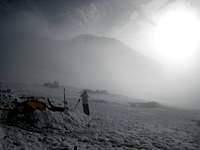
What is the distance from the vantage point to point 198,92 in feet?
528

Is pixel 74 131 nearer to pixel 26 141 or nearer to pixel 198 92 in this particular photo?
pixel 26 141

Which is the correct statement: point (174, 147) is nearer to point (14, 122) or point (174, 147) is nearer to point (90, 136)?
point (90, 136)

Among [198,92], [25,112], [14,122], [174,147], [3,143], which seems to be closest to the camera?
[3,143]

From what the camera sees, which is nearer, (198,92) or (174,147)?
(174,147)

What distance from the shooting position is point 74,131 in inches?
401

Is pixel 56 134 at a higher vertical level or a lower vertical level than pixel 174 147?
higher

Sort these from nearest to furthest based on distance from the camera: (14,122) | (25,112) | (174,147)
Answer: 1. (174,147)
2. (14,122)
3. (25,112)

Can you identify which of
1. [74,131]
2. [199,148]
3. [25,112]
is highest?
[25,112]

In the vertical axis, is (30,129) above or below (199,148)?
above

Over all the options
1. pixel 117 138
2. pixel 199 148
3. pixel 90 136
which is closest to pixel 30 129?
pixel 90 136

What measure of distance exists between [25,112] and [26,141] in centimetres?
397

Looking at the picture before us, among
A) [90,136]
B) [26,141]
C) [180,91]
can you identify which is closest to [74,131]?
[90,136]

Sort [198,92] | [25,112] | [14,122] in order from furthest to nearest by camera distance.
A: 1. [198,92]
2. [25,112]
3. [14,122]

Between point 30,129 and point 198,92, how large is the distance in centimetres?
18444
